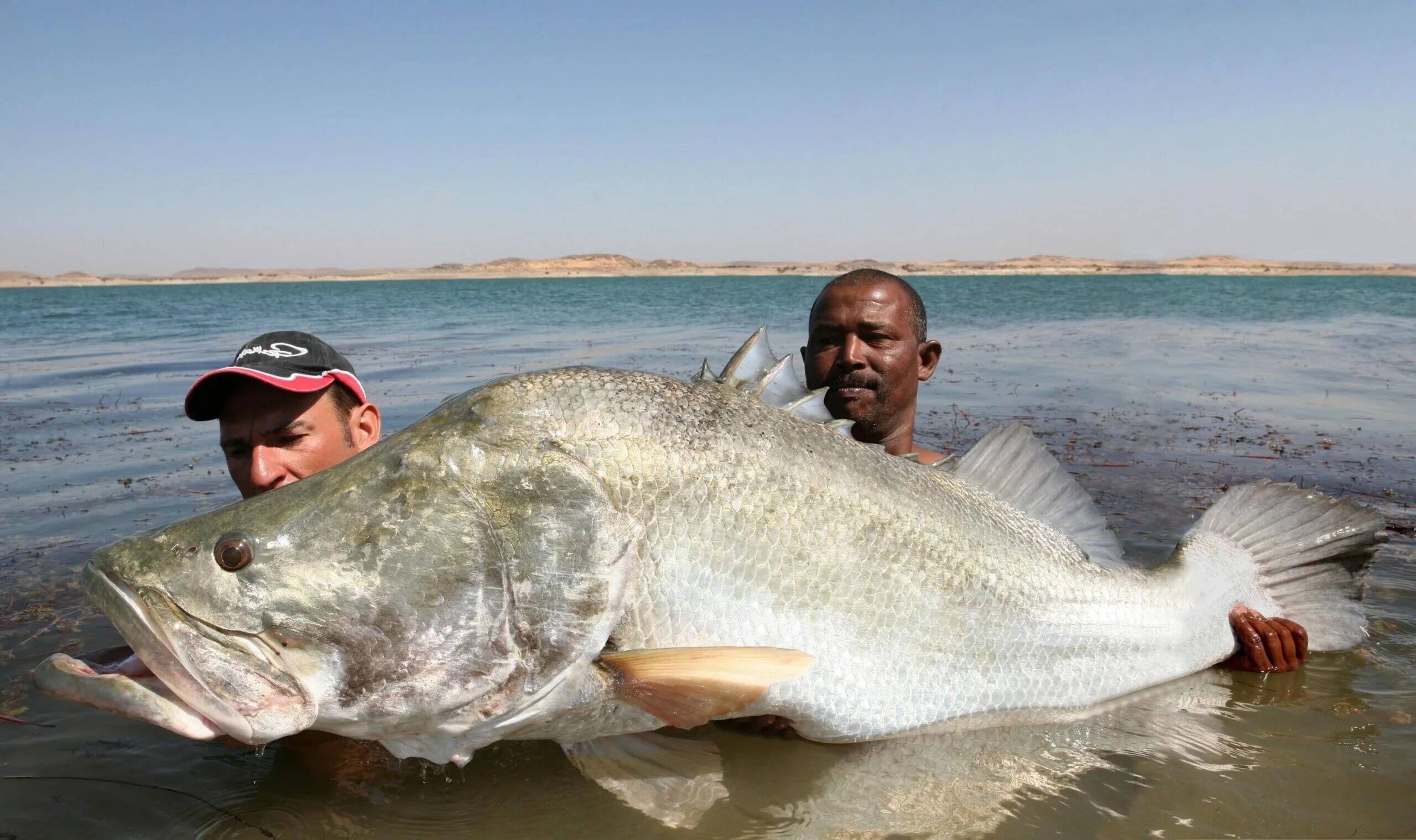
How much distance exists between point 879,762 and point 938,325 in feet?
86.7

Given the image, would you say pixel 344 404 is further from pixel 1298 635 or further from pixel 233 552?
pixel 1298 635

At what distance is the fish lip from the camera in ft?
6.42

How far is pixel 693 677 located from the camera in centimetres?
227

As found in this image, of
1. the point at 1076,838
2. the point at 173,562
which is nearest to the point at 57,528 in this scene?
the point at 173,562

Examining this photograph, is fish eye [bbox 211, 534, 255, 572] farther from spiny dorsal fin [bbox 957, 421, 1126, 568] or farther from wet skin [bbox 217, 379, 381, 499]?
spiny dorsal fin [bbox 957, 421, 1126, 568]

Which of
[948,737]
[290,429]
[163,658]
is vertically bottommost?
[948,737]

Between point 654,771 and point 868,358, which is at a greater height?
point 868,358

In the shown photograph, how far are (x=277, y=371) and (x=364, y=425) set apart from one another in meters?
0.56

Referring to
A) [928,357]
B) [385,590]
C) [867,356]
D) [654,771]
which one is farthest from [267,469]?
[928,357]

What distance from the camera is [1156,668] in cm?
324

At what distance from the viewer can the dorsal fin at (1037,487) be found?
323cm

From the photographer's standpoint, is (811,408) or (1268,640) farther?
(1268,640)

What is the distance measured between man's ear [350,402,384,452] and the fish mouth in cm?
179

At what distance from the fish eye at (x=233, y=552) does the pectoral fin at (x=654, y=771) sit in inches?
41.4
